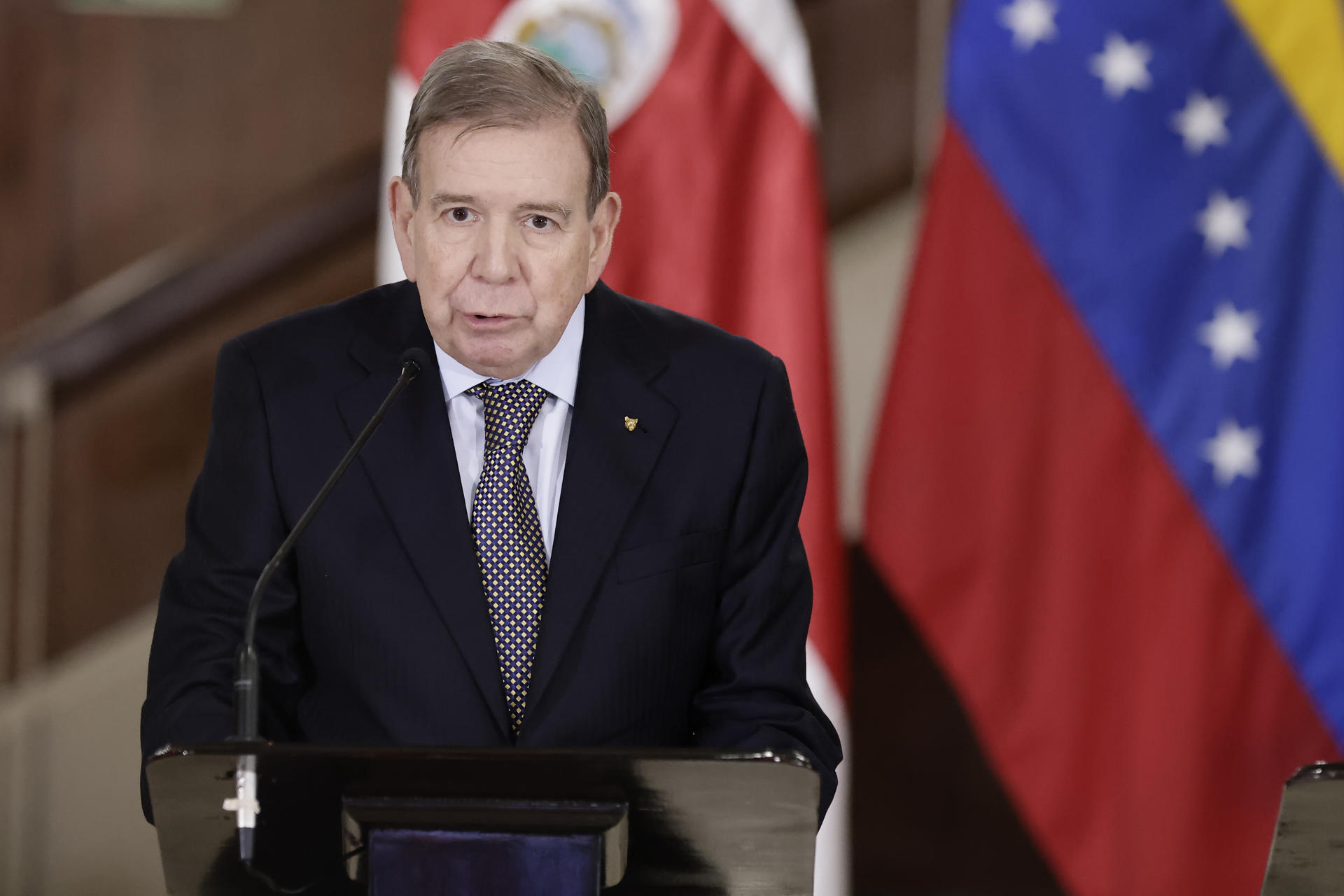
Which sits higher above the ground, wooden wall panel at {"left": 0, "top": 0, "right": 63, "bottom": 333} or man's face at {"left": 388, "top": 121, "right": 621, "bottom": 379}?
wooden wall panel at {"left": 0, "top": 0, "right": 63, "bottom": 333}

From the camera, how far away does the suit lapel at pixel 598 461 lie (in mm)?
1681

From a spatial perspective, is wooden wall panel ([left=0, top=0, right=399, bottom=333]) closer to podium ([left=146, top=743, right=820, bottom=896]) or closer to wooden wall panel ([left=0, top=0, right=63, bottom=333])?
wooden wall panel ([left=0, top=0, right=63, bottom=333])

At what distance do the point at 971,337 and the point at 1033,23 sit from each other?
64cm

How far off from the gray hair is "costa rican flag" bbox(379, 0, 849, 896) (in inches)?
49.7

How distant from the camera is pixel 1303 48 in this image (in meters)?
3.00

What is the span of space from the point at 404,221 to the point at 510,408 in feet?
0.82

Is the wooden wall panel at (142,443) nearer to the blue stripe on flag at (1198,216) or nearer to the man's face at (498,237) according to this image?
the blue stripe on flag at (1198,216)

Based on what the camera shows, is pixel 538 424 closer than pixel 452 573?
No

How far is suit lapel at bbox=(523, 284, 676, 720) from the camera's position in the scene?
1681 mm

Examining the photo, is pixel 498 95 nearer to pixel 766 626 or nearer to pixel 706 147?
pixel 766 626

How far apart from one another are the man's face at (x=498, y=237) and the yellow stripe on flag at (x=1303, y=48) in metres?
1.88

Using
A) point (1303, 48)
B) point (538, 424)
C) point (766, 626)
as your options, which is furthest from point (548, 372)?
point (1303, 48)

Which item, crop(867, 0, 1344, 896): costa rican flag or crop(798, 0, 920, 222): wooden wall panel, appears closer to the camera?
crop(867, 0, 1344, 896): costa rican flag

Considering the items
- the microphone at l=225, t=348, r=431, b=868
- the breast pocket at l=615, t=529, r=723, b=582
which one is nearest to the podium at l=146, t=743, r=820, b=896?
the microphone at l=225, t=348, r=431, b=868
